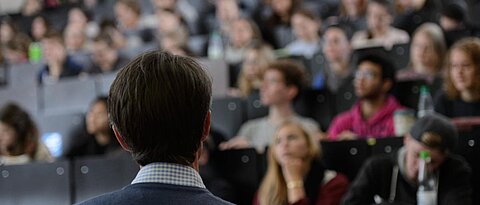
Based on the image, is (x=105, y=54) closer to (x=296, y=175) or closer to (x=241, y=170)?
(x=241, y=170)

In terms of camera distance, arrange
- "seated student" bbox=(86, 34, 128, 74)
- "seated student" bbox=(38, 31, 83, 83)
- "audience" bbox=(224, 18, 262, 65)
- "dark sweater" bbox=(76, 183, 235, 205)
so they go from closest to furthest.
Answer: "dark sweater" bbox=(76, 183, 235, 205) < "audience" bbox=(224, 18, 262, 65) < "seated student" bbox=(86, 34, 128, 74) < "seated student" bbox=(38, 31, 83, 83)

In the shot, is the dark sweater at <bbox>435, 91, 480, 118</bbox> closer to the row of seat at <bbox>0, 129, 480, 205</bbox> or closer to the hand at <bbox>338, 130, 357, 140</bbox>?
the hand at <bbox>338, 130, 357, 140</bbox>

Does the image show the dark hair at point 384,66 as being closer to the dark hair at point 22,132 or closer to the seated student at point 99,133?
the seated student at point 99,133

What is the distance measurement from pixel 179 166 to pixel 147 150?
0.05 meters

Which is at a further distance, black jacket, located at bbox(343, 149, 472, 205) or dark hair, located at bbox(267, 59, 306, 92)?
dark hair, located at bbox(267, 59, 306, 92)

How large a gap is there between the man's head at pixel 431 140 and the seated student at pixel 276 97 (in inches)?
57.0

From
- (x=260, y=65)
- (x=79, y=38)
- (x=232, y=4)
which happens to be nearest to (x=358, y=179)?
(x=260, y=65)

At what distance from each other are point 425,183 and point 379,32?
2888 mm

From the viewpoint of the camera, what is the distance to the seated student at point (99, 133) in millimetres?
5453

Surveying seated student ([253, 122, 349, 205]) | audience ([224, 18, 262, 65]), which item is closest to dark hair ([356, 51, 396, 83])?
seated student ([253, 122, 349, 205])

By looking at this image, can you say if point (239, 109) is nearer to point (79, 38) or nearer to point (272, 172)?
point (272, 172)

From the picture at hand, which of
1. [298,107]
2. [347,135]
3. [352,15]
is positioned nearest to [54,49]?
[352,15]

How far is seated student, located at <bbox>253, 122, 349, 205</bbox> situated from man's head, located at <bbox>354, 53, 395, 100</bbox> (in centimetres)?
76

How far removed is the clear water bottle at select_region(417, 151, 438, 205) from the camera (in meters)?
3.69
